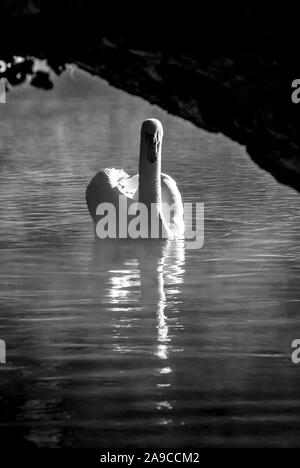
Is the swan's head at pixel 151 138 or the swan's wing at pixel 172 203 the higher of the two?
the swan's head at pixel 151 138

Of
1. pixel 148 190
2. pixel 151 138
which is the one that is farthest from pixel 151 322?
pixel 151 138

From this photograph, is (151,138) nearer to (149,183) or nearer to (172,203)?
(149,183)

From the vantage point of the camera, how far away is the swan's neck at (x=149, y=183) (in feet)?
69.3

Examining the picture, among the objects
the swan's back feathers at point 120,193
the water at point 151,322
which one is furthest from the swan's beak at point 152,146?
the water at point 151,322

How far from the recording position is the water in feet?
30.8

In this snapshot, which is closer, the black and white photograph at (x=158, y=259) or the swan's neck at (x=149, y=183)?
the black and white photograph at (x=158, y=259)

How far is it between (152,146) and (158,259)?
3443mm

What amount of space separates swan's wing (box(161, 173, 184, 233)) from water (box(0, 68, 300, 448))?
0.52 m

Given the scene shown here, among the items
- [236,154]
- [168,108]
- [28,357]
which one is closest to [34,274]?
[28,357]

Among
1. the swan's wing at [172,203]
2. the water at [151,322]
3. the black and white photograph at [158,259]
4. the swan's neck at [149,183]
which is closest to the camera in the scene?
the black and white photograph at [158,259]

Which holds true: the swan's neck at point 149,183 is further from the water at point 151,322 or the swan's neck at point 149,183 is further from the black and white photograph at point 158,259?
the water at point 151,322

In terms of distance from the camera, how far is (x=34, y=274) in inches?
693
